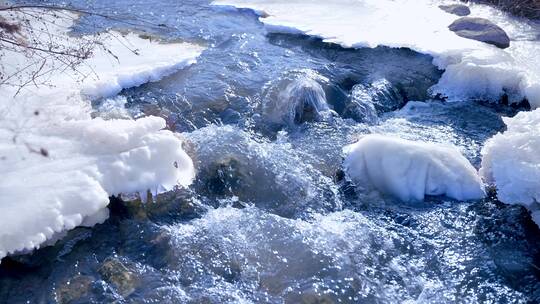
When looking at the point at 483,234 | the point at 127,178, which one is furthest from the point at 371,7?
the point at 127,178

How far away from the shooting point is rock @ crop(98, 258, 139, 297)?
356 cm

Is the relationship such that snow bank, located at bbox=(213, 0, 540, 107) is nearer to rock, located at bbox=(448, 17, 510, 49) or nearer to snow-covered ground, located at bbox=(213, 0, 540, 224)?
snow-covered ground, located at bbox=(213, 0, 540, 224)

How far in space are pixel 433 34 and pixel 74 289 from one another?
5979 millimetres

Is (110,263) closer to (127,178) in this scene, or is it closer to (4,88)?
(127,178)

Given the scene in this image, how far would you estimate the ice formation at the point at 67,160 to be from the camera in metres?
3.71

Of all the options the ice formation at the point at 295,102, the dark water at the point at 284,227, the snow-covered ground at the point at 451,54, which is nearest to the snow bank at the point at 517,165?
the snow-covered ground at the point at 451,54

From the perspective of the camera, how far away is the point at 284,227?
4.20 m

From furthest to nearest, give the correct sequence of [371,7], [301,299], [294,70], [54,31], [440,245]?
[371,7]
[54,31]
[294,70]
[440,245]
[301,299]

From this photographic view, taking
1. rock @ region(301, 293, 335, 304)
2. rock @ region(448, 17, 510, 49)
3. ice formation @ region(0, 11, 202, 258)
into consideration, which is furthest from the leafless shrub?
rock @ region(448, 17, 510, 49)

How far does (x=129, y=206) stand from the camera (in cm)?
425

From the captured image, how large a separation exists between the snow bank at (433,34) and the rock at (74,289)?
15.4ft

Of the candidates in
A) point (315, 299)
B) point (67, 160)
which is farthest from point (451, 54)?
point (67, 160)

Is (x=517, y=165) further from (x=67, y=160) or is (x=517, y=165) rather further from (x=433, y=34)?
(x=67, y=160)

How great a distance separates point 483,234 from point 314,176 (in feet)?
4.96
